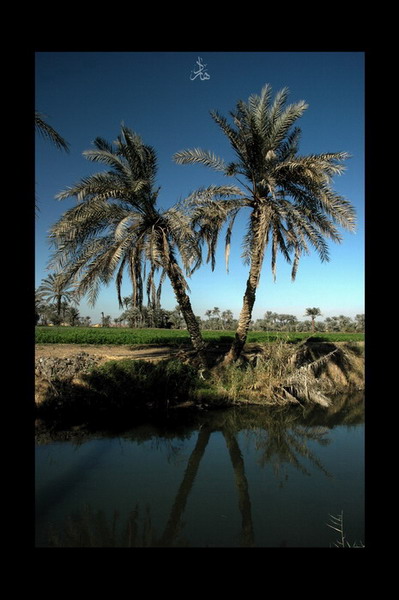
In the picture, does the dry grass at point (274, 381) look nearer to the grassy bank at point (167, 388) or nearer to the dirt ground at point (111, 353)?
the grassy bank at point (167, 388)

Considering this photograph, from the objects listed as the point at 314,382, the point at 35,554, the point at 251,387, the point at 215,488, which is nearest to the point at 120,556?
the point at 35,554

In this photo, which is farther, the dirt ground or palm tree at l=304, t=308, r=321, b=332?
palm tree at l=304, t=308, r=321, b=332

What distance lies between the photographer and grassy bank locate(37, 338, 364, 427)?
8172 mm

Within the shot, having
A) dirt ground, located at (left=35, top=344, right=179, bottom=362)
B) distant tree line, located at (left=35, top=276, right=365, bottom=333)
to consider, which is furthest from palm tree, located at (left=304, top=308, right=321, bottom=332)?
dirt ground, located at (left=35, top=344, right=179, bottom=362)

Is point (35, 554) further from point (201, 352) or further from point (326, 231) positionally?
point (326, 231)

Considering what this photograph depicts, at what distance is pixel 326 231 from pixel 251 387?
5642 millimetres

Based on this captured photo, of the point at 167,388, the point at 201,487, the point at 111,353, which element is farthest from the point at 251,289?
the point at 111,353

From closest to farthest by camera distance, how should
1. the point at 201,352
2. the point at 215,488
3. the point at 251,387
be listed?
the point at 215,488 → the point at 251,387 → the point at 201,352

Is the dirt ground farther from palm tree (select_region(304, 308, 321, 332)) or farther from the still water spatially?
palm tree (select_region(304, 308, 321, 332))

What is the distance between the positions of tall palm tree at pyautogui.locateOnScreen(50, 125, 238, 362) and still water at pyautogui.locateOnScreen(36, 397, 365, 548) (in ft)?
15.0

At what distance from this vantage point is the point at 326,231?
34.2 ft

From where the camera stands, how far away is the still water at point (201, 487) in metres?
3.88
